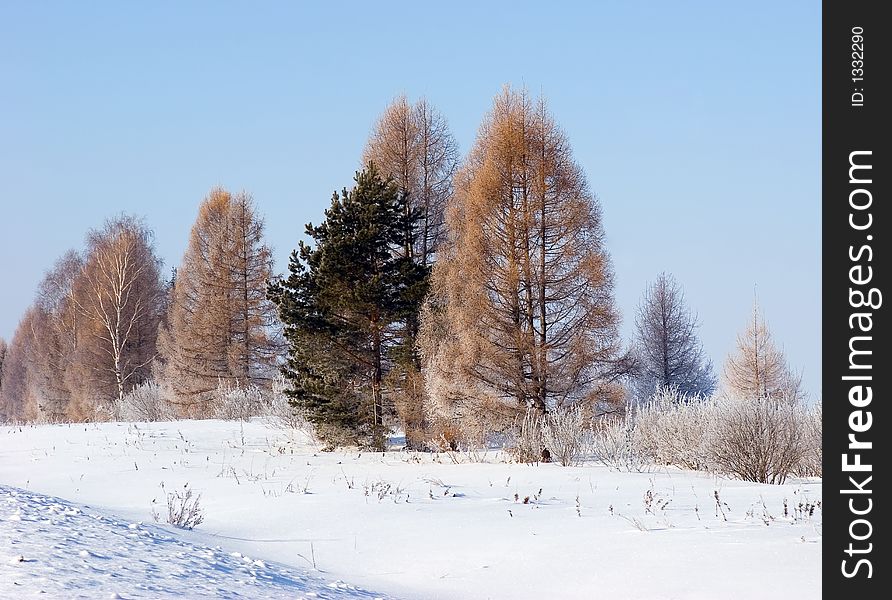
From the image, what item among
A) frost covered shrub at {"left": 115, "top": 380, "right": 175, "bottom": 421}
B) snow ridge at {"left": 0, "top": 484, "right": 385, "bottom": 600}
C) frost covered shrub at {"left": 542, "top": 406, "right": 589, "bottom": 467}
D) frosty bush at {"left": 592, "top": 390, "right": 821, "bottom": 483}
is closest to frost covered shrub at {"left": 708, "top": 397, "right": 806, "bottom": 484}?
frosty bush at {"left": 592, "top": 390, "right": 821, "bottom": 483}

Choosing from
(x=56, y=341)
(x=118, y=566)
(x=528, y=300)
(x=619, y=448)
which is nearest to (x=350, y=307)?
(x=528, y=300)

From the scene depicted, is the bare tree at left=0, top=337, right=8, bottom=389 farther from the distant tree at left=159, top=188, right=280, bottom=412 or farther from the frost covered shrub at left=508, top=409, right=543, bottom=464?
the frost covered shrub at left=508, top=409, right=543, bottom=464

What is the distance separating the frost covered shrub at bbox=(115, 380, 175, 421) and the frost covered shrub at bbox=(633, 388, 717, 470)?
63.9 feet

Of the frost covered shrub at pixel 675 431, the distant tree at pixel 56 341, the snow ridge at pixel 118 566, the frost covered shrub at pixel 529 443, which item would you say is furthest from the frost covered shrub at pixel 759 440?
the distant tree at pixel 56 341

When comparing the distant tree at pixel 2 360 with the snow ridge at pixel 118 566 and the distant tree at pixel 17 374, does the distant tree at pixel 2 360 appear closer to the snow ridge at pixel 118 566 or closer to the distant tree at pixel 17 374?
the distant tree at pixel 17 374

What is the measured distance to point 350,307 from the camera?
1914cm

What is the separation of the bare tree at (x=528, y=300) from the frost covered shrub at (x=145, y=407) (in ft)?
51.5

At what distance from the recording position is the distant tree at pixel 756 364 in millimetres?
32156

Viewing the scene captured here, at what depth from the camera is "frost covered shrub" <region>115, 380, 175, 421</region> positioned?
101 feet

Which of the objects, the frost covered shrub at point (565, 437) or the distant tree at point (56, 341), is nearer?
the frost covered shrub at point (565, 437)

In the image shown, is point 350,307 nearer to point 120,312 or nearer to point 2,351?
point 120,312

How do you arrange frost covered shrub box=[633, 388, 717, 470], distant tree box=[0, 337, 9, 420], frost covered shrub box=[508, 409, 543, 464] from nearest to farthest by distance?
1. frost covered shrub box=[633, 388, 717, 470]
2. frost covered shrub box=[508, 409, 543, 464]
3. distant tree box=[0, 337, 9, 420]

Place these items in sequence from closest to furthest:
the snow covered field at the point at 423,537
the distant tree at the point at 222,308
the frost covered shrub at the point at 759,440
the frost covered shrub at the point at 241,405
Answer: the snow covered field at the point at 423,537 < the frost covered shrub at the point at 759,440 < the frost covered shrub at the point at 241,405 < the distant tree at the point at 222,308

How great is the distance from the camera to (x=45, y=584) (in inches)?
176
